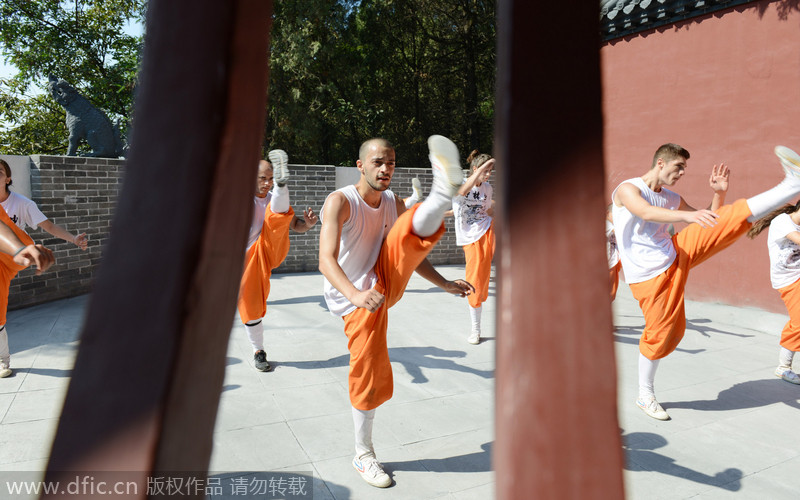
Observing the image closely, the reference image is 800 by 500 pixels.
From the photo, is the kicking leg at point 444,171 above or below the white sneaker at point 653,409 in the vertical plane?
above

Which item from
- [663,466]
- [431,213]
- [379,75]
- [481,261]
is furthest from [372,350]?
[379,75]

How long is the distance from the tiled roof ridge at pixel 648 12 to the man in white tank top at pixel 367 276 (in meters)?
5.38

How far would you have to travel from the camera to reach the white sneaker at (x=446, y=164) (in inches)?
55.4

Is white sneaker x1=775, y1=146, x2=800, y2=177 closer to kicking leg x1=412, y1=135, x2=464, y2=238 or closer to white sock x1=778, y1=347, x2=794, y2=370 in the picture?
white sock x1=778, y1=347, x2=794, y2=370

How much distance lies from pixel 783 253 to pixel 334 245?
13.1ft

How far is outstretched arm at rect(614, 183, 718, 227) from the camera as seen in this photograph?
9.17ft

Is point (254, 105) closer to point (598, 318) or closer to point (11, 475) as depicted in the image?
point (598, 318)

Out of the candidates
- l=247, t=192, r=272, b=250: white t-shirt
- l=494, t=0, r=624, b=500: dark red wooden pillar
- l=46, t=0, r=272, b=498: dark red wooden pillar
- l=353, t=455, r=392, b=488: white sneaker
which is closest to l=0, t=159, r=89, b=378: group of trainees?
l=247, t=192, r=272, b=250: white t-shirt

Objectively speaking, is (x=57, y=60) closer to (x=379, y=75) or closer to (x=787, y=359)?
(x=379, y=75)

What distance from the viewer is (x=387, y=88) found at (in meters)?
16.2

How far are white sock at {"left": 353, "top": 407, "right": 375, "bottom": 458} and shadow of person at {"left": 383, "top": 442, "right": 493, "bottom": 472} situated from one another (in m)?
0.18

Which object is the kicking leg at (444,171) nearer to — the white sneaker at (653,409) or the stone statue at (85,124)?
the white sneaker at (653,409)

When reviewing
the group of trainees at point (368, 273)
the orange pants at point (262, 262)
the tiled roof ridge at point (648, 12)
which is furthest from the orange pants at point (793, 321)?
the orange pants at point (262, 262)

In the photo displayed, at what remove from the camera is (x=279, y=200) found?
4.36 m
